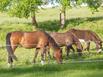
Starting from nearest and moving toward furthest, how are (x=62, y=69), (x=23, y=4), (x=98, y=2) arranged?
(x=62, y=69) → (x=23, y=4) → (x=98, y=2)

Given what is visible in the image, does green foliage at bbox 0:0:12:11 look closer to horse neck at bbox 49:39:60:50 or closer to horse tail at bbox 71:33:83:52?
horse tail at bbox 71:33:83:52

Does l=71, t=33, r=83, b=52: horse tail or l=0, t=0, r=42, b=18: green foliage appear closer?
l=71, t=33, r=83, b=52: horse tail

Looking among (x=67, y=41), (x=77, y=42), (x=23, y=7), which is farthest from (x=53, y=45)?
(x=23, y=7)

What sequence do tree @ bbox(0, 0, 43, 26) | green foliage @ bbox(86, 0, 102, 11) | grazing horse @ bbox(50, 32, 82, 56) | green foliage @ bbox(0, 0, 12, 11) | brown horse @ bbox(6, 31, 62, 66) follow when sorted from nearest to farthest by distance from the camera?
brown horse @ bbox(6, 31, 62, 66) < grazing horse @ bbox(50, 32, 82, 56) < tree @ bbox(0, 0, 43, 26) < green foliage @ bbox(0, 0, 12, 11) < green foliage @ bbox(86, 0, 102, 11)

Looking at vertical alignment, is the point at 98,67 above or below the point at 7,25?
above

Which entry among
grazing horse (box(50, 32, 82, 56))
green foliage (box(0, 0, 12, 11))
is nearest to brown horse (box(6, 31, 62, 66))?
grazing horse (box(50, 32, 82, 56))

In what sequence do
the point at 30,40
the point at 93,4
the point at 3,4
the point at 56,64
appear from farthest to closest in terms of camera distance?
the point at 93,4 → the point at 3,4 → the point at 30,40 → the point at 56,64

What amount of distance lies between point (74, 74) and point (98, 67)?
67.1 inches

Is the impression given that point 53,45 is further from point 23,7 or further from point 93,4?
point 93,4

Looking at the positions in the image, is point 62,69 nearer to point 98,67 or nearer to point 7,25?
point 98,67

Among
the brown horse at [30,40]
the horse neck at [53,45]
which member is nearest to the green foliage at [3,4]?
the brown horse at [30,40]

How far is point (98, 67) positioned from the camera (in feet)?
35.7

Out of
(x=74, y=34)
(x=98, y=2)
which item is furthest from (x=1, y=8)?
(x=74, y=34)

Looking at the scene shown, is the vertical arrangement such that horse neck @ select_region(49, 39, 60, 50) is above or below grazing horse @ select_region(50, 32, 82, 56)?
above
